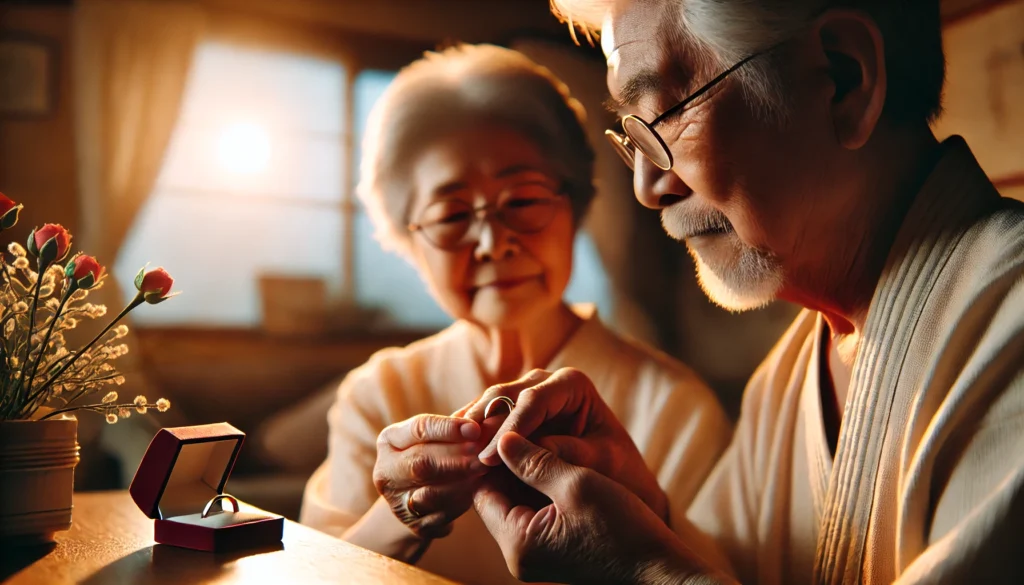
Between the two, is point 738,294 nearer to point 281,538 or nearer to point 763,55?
point 763,55

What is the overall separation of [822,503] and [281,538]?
0.75 meters

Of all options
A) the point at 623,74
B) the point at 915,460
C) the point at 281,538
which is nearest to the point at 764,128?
the point at 623,74

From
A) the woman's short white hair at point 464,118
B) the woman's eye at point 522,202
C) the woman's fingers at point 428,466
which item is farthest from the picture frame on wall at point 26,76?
the woman's fingers at point 428,466

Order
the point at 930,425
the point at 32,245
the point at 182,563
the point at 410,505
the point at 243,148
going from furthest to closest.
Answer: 1. the point at 243,148
2. the point at 410,505
3. the point at 32,245
4. the point at 182,563
5. the point at 930,425

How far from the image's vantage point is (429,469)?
1118mm

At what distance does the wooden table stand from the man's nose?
60 cm

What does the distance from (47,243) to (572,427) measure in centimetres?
75

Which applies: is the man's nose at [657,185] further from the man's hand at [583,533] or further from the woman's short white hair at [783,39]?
the man's hand at [583,533]

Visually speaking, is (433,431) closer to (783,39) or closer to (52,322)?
(52,322)

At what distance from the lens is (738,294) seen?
1.14 meters

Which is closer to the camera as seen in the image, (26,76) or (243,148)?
(26,76)

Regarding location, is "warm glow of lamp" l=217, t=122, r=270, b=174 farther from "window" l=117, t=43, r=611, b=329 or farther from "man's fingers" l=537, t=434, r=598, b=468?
"man's fingers" l=537, t=434, r=598, b=468

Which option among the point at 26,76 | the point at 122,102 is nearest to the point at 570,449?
the point at 122,102

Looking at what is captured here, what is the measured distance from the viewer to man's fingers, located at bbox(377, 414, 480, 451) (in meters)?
1.10
